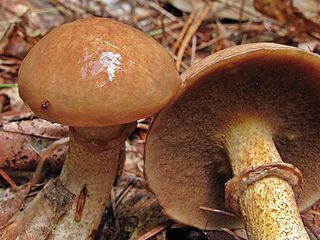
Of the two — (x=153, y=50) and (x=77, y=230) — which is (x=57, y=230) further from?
(x=153, y=50)

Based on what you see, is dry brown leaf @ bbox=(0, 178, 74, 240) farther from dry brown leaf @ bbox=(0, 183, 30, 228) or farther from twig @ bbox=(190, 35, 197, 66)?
twig @ bbox=(190, 35, 197, 66)

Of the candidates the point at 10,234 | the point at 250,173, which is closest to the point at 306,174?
the point at 250,173

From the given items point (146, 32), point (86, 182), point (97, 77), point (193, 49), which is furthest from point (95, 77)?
point (146, 32)

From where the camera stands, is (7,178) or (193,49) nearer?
(7,178)

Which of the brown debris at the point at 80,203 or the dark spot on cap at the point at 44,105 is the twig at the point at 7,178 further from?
the dark spot on cap at the point at 44,105

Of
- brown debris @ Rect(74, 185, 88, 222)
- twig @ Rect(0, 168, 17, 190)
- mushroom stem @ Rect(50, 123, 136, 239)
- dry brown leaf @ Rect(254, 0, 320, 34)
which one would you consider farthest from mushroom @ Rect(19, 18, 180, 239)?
dry brown leaf @ Rect(254, 0, 320, 34)

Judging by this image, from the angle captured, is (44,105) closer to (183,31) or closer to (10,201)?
(10,201)
